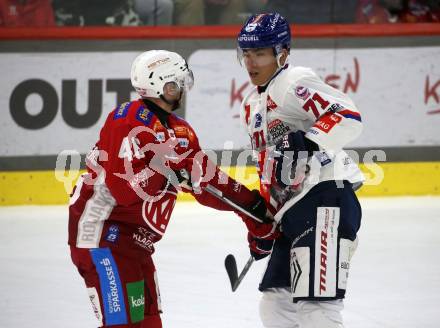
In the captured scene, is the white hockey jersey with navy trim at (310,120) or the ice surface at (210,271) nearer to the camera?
the white hockey jersey with navy trim at (310,120)

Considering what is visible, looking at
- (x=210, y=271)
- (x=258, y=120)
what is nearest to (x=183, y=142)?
(x=258, y=120)

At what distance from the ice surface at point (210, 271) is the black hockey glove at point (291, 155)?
3.75ft

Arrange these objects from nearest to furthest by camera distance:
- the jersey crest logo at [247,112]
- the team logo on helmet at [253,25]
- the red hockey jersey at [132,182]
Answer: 1. the red hockey jersey at [132,182]
2. the team logo on helmet at [253,25]
3. the jersey crest logo at [247,112]

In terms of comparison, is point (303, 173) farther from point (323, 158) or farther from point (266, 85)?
point (266, 85)

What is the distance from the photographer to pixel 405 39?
7664 mm

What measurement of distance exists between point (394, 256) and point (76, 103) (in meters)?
2.39

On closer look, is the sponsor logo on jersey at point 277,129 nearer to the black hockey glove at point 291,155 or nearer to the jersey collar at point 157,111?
the black hockey glove at point 291,155

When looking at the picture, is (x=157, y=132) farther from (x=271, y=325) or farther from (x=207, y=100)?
(x=207, y=100)

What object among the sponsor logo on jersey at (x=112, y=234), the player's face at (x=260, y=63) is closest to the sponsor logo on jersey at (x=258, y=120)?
the player's face at (x=260, y=63)

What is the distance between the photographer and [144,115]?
3.75 meters

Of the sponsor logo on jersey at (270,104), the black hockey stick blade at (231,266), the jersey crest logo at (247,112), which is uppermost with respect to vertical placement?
the sponsor logo on jersey at (270,104)

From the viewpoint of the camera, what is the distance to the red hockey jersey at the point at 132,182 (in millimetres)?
3693

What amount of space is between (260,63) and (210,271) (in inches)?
79.6

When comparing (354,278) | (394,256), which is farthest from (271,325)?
(394,256)
